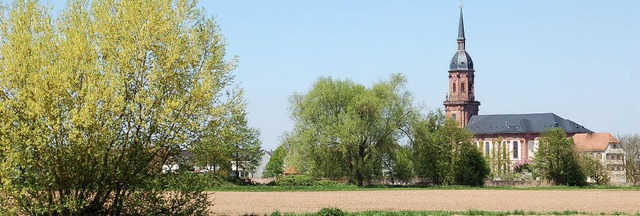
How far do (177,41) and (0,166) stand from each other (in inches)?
278

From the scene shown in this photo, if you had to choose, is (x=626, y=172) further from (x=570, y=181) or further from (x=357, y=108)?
(x=357, y=108)

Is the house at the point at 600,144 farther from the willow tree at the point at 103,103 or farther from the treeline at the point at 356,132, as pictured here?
the willow tree at the point at 103,103

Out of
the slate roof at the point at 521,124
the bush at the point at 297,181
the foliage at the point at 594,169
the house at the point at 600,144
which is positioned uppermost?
the slate roof at the point at 521,124

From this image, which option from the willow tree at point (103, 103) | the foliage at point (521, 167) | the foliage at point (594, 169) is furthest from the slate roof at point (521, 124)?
the willow tree at point (103, 103)

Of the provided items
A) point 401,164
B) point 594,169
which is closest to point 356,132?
point 401,164

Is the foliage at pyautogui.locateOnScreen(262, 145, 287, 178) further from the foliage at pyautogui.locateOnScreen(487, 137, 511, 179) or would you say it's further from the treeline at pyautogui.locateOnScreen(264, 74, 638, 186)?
the treeline at pyautogui.locateOnScreen(264, 74, 638, 186)

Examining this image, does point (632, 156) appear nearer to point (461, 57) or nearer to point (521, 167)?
point (521, 167)

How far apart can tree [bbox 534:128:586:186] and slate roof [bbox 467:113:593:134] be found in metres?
69.2

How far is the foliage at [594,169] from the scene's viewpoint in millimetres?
101219

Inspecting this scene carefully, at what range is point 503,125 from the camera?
177 meters

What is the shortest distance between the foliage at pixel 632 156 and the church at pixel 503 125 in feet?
57.4

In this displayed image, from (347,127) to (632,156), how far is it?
52.0 m

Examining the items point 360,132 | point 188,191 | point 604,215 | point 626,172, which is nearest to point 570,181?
point 626,172

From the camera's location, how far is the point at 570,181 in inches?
3880
